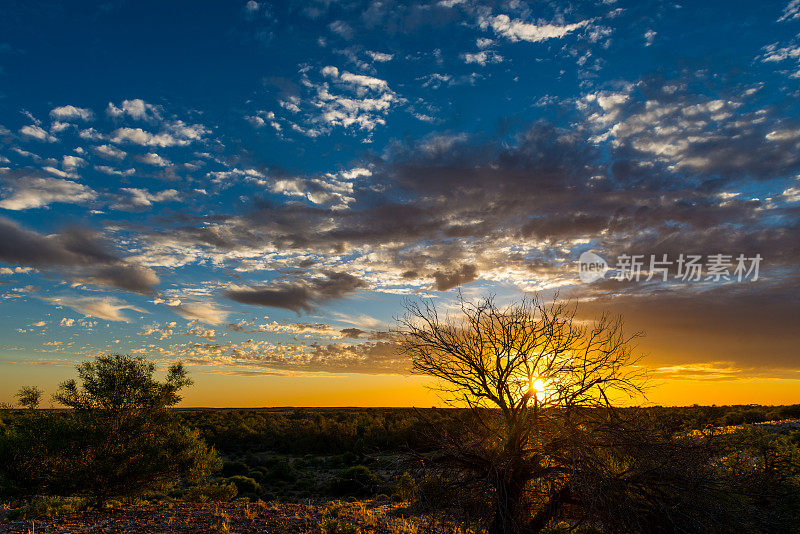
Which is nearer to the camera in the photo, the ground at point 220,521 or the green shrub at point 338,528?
the green shrub at point 338,528

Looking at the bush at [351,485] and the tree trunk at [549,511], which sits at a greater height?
the tree trunk at [549,511]

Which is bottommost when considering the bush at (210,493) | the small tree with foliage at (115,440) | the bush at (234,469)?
the bush at (234,469)

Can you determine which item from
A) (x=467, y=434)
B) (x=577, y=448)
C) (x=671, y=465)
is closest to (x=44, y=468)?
(x=467, y=434)

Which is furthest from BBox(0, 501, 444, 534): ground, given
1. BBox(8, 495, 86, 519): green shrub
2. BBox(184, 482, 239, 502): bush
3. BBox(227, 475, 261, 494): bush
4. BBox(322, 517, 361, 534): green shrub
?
BBox(227, 475, 261, 494): bush

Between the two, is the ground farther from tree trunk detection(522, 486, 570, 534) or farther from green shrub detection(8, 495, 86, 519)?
tree trunk detection(522, 486, 570, 534)

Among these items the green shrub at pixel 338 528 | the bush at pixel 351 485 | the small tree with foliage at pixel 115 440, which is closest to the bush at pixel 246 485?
the bush at pixel 351 485

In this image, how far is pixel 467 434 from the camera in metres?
11.2

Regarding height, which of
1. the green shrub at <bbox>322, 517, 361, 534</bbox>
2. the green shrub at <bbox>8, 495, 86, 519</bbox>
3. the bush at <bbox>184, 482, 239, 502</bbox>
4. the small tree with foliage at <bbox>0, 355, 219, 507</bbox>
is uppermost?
the small tree with foliage at <bbox>0, 355, 219, 507</bbox>

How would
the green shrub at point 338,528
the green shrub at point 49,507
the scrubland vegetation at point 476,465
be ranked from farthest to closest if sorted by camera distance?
1. the green shrub at point 49,507
2. the green shrub at point 338,528
3. the scrubland vegetation at point 476,465

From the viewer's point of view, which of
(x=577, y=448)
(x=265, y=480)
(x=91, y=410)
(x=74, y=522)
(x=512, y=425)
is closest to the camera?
(x=577, y=448)

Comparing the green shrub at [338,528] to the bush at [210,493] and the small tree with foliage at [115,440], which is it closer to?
the small tree with foliage at [115,440]

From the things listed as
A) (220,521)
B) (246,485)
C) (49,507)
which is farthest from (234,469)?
(220,521)

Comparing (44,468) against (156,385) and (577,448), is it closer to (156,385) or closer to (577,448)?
(156,385)

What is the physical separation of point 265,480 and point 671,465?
38914 mm
